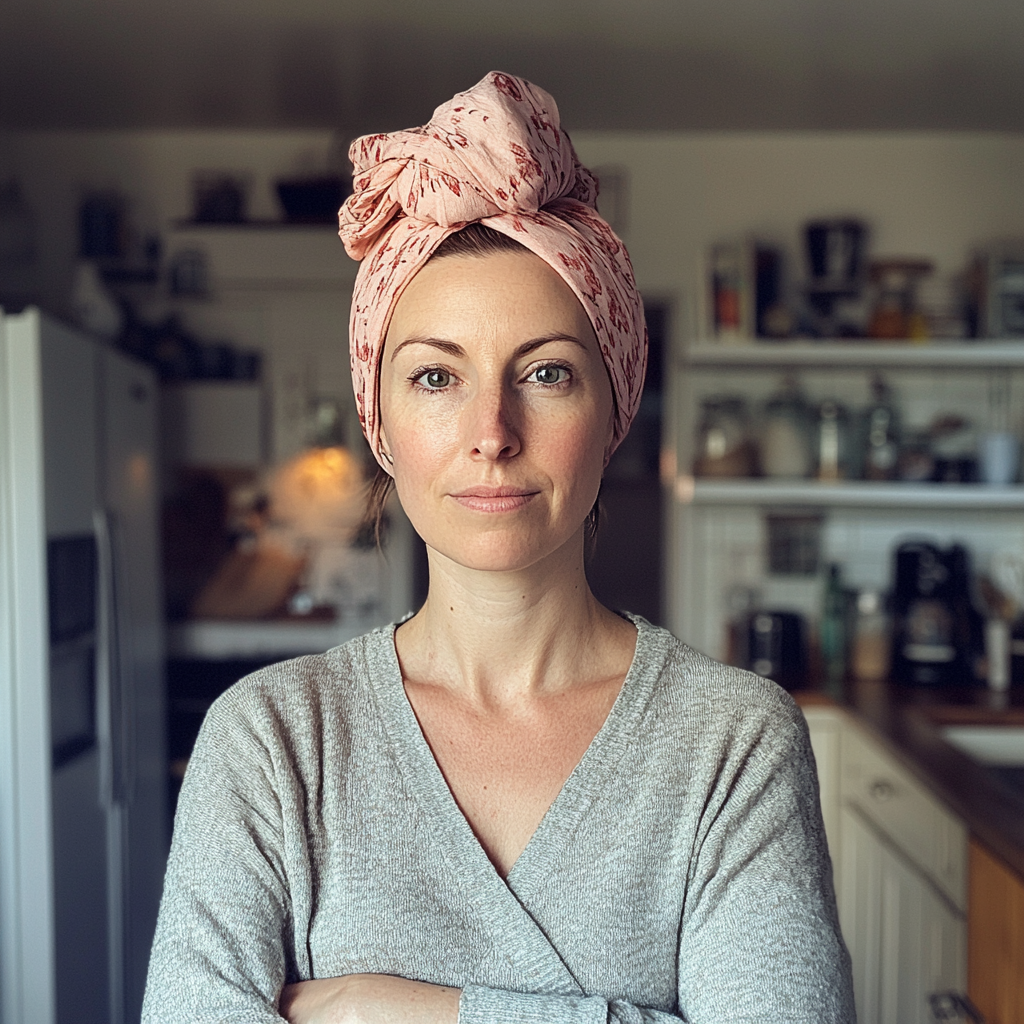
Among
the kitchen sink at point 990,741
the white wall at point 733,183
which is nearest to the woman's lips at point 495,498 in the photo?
the kitchen sink at point 990,741

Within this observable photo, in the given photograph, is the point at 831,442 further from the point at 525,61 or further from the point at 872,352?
the point at 525,61

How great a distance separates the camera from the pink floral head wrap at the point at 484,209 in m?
0.87

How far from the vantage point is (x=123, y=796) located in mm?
2768

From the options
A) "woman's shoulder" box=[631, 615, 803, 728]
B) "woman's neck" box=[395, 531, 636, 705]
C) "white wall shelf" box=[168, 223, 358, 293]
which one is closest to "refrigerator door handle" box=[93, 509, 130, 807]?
"white wall shelf" box=[168, 223, 358, 293]

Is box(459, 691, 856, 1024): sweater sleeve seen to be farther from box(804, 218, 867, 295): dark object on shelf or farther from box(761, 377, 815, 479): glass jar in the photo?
box(804, 218, 867, 295): dark object on shelf

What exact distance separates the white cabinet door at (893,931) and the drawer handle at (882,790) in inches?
4.0

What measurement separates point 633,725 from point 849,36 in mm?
2599

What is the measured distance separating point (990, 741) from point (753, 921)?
241 centimetres

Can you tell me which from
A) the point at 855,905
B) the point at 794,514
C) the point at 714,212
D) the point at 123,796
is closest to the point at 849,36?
the point at 714,212

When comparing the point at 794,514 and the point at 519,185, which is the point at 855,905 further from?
the point at 519,185

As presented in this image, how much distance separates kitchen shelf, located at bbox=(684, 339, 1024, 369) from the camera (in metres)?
3.41

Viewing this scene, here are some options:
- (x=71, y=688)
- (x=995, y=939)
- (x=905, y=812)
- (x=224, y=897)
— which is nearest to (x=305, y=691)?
(x=224, y=897)

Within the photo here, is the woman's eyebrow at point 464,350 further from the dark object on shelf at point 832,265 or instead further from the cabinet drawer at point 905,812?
the dark object on shelf at point 832,265

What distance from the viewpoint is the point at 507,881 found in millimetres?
891
